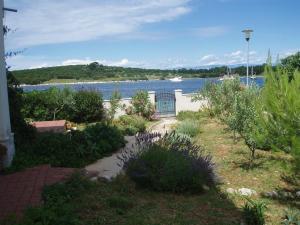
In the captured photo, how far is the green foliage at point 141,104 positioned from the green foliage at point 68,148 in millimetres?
8939

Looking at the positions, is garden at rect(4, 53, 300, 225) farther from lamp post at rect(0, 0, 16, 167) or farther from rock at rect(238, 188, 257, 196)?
lamp post at rect(0, 0, 16, 167)

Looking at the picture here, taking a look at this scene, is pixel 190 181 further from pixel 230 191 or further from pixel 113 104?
pixel 113 104

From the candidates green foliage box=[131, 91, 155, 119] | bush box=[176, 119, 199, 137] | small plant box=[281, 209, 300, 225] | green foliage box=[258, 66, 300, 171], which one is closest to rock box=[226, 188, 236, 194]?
green foliage box=[258, 66, 300, 171]

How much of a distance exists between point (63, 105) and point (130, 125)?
3.96m

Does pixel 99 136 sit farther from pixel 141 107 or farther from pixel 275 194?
pixel 141 107

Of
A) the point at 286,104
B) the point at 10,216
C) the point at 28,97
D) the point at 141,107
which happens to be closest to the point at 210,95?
the point at 141,107

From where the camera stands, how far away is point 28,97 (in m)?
18.3

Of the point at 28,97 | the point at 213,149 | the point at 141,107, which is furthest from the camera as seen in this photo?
the point at 141,107

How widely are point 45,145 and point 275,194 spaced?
5259 millimetres

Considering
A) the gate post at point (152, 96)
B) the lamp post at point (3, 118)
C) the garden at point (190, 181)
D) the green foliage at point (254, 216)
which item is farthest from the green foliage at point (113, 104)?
the green foliage at point (254, 216)

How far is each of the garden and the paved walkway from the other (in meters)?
0.32

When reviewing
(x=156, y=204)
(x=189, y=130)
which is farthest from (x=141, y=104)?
(x=156, y=204)

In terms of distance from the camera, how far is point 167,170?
7.17 metres

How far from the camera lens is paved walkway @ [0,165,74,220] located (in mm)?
5891
